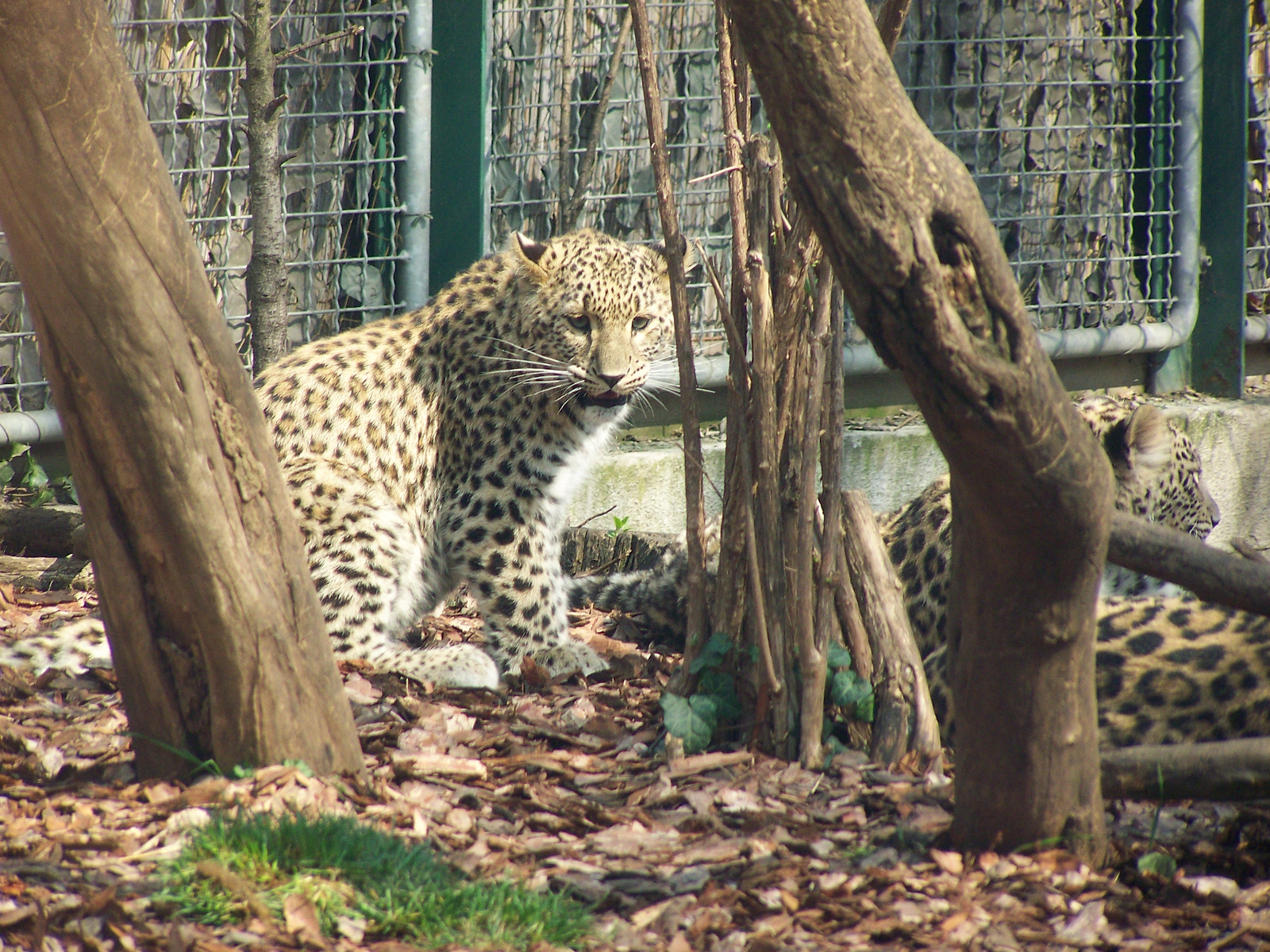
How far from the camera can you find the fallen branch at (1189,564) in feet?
10.2

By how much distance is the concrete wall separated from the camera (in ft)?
23.6

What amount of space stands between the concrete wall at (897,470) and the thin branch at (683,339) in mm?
2447

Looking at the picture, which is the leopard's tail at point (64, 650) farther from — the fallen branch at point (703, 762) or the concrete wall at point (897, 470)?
the concrete wall at point (897, 470)

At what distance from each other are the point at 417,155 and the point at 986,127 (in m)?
3.50

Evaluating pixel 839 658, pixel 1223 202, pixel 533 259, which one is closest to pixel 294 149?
pixel 533 259

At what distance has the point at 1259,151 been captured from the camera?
8891 mm

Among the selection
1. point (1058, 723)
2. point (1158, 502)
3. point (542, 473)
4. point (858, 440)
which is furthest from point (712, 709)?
point (858, 440)

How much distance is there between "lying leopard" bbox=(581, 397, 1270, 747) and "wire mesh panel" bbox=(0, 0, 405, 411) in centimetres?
221

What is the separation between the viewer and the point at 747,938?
2.90 meters

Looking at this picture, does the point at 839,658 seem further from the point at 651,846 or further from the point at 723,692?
the point at 651,846

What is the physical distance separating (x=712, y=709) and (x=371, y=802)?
1.04 metres

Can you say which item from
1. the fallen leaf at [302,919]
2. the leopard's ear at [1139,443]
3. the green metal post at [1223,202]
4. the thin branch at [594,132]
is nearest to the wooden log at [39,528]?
the thin branch at [594,132]

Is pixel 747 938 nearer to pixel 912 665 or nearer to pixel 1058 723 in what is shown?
pixel 1058 723

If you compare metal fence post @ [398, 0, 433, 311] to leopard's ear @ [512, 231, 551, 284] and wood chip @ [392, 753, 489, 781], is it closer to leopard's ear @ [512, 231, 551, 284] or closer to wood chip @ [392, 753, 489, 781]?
leopard's ear @ [512, 231, 551, 284]
